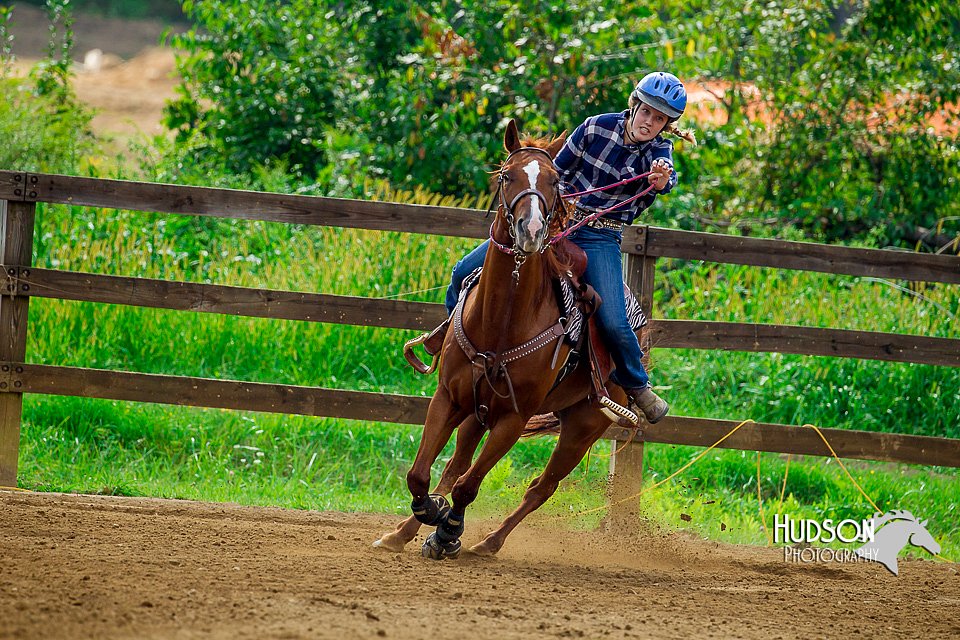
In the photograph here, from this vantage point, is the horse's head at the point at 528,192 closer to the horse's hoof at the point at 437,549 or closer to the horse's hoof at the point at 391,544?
the horse's hoof at the point at 437,549

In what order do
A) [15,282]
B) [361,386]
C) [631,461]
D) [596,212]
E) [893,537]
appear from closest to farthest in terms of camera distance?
[596,212] < [15,282] < [631,461] < [893,537] < [361,386]

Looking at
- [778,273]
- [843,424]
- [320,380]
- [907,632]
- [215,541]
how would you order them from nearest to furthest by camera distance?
[907,632], [215,541], [320,380], [843,424], [778,273]

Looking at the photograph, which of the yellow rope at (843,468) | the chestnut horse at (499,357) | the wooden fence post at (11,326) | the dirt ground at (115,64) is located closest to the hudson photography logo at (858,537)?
the yellow rope at (843,468)

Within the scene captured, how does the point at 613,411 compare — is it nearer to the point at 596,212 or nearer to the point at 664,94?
the point at 596,212

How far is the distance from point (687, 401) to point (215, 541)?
16.0ft

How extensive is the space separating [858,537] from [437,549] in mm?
3213

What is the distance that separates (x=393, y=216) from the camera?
6426mm

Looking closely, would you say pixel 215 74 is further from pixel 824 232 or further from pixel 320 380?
pixel 824 232

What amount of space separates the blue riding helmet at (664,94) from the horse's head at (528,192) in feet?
2.25

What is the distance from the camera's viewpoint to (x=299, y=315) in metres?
6.38

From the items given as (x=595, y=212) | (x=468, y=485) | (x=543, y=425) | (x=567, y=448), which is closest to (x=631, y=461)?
(x=543, y=425)

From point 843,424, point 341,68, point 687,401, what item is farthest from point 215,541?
point 341,68

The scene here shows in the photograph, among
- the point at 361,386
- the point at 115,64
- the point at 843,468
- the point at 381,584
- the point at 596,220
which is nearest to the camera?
the point at 381,584

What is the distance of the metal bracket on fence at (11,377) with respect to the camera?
628 cm
